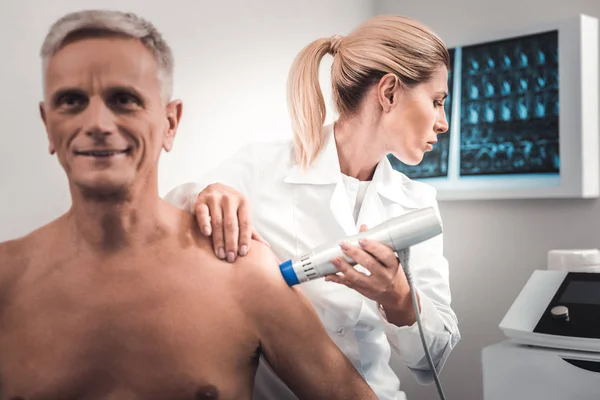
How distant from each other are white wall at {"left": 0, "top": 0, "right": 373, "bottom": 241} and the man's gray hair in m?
0.11

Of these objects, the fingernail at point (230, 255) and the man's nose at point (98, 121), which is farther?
the fingernail at point (230, 255)

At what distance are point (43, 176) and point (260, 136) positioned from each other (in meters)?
0.65

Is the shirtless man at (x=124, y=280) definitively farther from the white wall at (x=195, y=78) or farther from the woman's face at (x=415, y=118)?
the woman's face at (x=415, y=118)

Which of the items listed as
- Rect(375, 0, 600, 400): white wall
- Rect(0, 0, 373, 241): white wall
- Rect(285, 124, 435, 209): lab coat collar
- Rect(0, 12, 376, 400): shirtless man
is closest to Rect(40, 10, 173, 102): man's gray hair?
Rect(0, 12, 376, 400): shirtless man

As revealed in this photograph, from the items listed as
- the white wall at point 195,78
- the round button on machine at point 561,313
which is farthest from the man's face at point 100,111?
the round button on machine at point 561,313

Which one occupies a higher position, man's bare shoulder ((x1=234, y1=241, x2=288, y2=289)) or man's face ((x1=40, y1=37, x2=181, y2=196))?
man's face ((x1=40, y1=37, x2=181, y2=196))

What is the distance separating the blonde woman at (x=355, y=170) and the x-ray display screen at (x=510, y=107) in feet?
2.24

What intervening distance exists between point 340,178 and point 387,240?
1.26 feet

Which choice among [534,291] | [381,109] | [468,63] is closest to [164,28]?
[381,109]

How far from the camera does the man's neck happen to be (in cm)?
104

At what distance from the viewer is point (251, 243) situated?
121 cm

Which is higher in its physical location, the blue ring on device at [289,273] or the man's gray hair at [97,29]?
the man's gray hair at [97,29]

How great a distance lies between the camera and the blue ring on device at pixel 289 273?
3.75 ft

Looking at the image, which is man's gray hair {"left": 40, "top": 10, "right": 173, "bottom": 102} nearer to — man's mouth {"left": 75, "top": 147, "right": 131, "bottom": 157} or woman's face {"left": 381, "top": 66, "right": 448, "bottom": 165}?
man's mouth {"left": 75, "top": 147, "right": 131, "bottom": 157}
